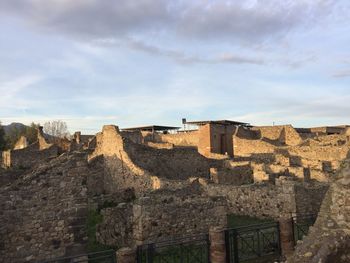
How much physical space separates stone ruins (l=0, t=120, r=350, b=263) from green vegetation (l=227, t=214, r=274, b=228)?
25 centimetres

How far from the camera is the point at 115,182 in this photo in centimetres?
2491

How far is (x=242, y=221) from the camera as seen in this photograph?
57.0ft

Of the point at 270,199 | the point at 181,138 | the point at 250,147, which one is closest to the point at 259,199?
the point at 270,199

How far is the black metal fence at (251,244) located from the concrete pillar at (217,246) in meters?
0.26

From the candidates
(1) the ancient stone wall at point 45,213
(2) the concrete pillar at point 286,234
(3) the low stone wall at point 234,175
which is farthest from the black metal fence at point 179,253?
(3) the low stone wall at point 234,175

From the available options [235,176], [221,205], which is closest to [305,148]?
[235,176]

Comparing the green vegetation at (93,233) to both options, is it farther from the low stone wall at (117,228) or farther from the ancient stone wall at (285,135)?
the ancient stone wall at (285,135)

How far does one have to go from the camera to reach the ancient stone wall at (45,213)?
1055cm

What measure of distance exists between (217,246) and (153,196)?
3552mm

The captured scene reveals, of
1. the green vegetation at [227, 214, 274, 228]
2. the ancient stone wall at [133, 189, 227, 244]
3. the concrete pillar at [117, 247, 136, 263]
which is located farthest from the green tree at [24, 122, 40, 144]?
the concrete pillar at [117, 247, 136, 263]

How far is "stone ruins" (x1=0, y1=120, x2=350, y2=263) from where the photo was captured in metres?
8.52

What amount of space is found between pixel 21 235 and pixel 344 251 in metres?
7.46

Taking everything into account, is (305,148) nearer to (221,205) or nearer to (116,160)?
(116,160)

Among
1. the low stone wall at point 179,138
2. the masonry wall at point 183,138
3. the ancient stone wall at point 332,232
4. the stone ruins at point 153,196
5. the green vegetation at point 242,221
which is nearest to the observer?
the ancient stone wall at point 332,232
